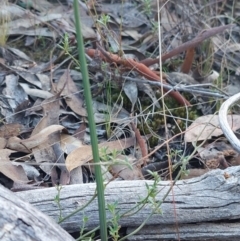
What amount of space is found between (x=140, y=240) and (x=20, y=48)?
128 cm

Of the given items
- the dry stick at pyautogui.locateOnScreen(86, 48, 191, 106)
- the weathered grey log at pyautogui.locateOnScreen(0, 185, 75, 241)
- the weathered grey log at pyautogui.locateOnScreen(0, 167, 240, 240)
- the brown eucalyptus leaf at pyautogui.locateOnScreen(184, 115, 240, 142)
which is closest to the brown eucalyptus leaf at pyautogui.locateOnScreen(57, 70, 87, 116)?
the dry stick at pyautogui.locateOnScreen(86, 48, 191, 106)

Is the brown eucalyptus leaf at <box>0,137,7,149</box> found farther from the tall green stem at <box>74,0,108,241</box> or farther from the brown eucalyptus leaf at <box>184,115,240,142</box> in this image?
the tall green stem at <box>74,0,108,241</box>

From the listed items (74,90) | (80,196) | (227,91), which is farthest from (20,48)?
(80,196)

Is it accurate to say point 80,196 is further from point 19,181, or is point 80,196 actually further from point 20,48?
point 20,48

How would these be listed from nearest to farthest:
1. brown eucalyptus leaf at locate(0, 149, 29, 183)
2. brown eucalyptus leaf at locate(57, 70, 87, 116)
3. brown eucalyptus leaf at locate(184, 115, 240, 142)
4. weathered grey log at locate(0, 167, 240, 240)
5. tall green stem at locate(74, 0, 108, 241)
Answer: tall green stem at locate(74, 0, 108, 241)
weathered grey log at locate(0, 167, 240, 240)
brown eucalyptus leaf at locate(0, 149, 29, 183)
brown eucalyptus leaf at locate(184, 115, 240, 142)
brown eucalyptus leaf at locate(57, 70, 87, 116)

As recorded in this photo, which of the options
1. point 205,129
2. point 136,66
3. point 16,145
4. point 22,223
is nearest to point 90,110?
point 22,223

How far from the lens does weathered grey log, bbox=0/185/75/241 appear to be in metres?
1.26

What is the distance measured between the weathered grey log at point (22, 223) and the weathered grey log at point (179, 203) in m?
0.32

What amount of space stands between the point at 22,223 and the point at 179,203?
0.55m

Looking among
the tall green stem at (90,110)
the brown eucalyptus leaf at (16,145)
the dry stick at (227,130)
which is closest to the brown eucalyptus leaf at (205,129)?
the dry stick at (227,130)

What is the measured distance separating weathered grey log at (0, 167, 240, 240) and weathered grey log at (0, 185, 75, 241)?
32 centimetres

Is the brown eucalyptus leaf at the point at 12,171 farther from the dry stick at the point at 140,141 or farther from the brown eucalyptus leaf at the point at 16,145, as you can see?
the dry stick at the point at 140,141

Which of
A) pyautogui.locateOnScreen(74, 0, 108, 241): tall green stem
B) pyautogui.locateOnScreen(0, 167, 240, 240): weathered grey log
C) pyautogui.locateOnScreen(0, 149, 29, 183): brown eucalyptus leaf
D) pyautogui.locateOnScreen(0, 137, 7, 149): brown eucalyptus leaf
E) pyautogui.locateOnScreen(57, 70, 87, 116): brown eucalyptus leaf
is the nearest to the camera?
pyautogui.locateOnScreen(74, 0, 108, 241): tall green stem

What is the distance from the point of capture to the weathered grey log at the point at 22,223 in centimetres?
126
